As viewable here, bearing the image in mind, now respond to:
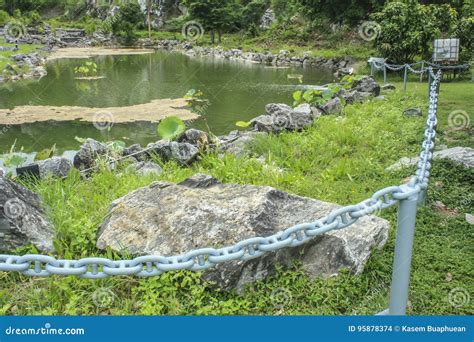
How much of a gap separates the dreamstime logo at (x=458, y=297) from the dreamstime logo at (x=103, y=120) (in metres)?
7.66

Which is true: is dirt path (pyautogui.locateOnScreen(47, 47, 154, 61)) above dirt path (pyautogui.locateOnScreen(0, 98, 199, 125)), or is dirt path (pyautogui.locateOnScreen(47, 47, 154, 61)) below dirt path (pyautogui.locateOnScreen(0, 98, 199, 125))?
above

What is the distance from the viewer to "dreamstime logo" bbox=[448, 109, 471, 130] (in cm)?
664

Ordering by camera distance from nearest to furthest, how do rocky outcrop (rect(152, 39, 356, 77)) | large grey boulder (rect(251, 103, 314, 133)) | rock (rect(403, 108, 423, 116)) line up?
large grey boulder (rect(251, 103, 314, 133))
rock (rect(403, 108, 423, 116))
rocky outcrop (rect(152, 39, 356, 77))

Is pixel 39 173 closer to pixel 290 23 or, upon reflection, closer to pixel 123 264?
pixel 123 264

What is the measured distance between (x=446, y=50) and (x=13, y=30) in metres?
36.3

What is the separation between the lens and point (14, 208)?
306 centimetres

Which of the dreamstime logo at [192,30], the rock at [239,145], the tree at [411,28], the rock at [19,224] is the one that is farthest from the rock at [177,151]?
the dreamstime logo at [192,30]

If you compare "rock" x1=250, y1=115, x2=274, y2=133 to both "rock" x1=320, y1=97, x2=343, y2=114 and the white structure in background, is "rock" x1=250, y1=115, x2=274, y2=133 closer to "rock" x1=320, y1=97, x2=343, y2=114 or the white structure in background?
"rock" x1=320, y1=97, x2=343, y2=114

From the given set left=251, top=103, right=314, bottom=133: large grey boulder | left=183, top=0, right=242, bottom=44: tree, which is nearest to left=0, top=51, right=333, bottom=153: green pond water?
left=251, top=103, right=314, bottom=133: large grey boulder

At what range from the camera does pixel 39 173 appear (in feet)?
16.5

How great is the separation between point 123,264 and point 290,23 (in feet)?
108

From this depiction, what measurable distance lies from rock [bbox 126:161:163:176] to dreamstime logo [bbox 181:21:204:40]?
31640mm
